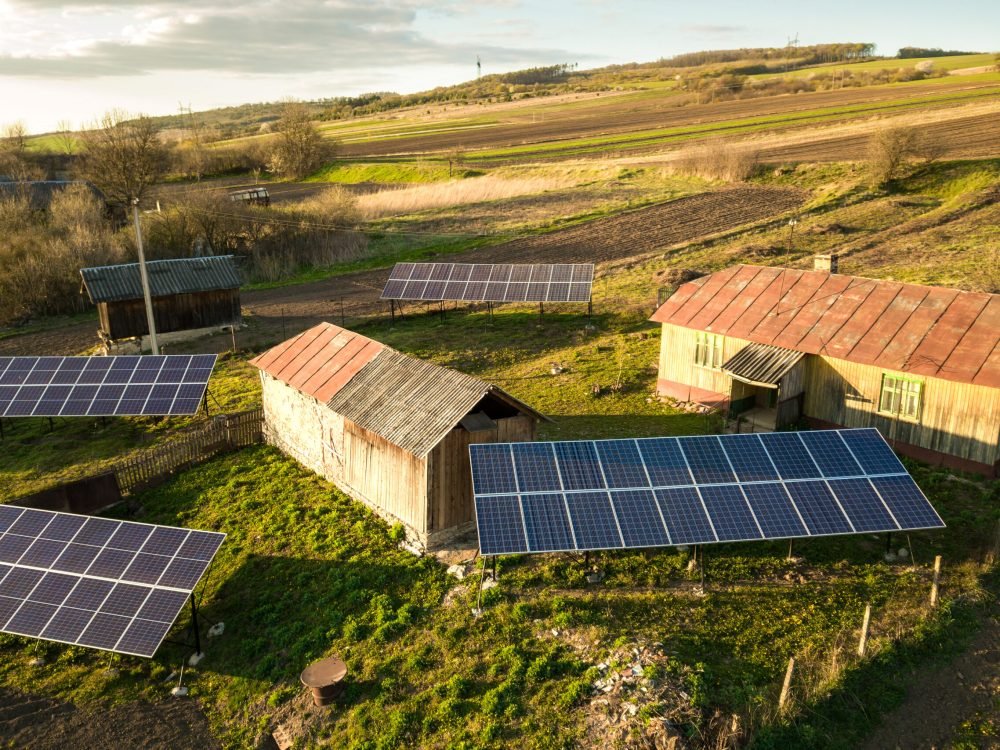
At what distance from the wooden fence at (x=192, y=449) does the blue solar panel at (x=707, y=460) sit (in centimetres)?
1566

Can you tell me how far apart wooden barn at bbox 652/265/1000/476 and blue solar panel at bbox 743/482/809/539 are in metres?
6.53

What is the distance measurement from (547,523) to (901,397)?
43.2ft

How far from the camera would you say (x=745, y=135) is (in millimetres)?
85438

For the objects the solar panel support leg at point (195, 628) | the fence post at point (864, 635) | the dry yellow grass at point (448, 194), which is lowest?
the solar panel support leg at point (195, 628)

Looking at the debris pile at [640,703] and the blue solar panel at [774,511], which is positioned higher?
the blue solar panel at [774,511]

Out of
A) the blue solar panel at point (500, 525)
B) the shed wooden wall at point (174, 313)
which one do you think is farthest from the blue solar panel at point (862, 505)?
the shed wooden wall at point (174, 313)

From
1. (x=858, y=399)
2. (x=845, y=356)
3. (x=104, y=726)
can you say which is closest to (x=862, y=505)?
(x=858, y=399)

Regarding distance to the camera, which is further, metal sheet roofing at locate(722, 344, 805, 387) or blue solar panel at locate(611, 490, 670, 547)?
metal sheet roofing at locate(722, 344, 805, 387)

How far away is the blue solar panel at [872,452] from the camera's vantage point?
19156 mm

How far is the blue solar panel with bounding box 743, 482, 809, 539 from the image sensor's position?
17141 millimetres

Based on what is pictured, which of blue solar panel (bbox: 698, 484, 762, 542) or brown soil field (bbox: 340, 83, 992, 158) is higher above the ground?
brown soil field (bbox: 340, 83, 992, 158)

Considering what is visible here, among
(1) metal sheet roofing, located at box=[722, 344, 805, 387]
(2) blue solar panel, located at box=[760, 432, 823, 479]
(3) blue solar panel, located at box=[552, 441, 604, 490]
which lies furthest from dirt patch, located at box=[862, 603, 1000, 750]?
(1) metal sheet roofing, located at box=[722, 344, 805, 387]

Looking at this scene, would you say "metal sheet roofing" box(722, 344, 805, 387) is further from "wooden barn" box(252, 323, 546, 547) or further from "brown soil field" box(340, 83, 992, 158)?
"brown soil field" box(340, 83, 992, 158)

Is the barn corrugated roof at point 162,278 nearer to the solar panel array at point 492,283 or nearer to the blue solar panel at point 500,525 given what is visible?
the solar panel array at point 492,283
